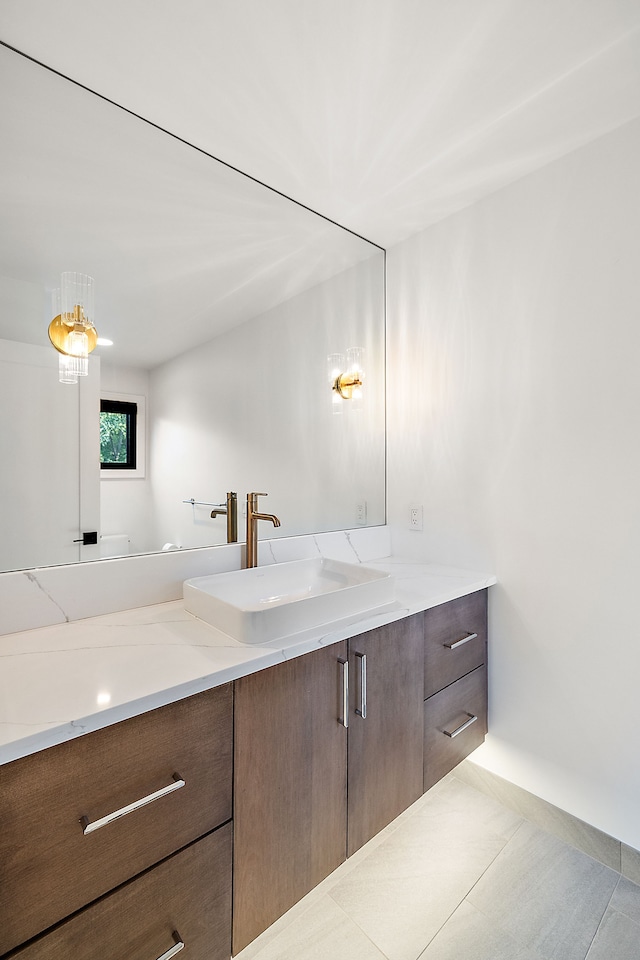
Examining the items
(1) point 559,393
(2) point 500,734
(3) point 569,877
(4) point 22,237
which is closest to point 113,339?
(4) point 22,237

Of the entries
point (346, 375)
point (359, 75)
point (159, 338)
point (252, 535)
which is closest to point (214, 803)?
point (252, 535)

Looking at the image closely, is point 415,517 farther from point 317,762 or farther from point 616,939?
point 616,939

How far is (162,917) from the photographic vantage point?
880 millimetres

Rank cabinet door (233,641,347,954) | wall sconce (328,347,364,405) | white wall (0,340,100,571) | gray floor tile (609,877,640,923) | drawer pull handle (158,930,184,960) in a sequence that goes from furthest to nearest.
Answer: wall sconce (328,347,364,405) → gray floor tile (609,877,640,923) → white wall (0,340,100,571) → cabinet door (233,641,347,954) → drawer pull handle (158,930,184,960)

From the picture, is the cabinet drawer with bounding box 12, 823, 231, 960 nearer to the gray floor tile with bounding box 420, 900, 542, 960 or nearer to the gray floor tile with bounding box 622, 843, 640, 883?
the gray floor tile with bounding box 420, 900, 542, 960

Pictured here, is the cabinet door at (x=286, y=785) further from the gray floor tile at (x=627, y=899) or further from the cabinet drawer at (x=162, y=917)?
the gray floor tile at (x=627, y=899)

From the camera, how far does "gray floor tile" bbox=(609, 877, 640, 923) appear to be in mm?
1312

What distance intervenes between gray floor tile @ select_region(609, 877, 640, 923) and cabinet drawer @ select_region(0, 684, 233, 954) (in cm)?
125

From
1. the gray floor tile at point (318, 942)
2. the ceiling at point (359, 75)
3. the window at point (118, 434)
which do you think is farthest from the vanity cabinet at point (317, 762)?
the ceiling at point (359, 75)

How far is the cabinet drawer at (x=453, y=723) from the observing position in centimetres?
150

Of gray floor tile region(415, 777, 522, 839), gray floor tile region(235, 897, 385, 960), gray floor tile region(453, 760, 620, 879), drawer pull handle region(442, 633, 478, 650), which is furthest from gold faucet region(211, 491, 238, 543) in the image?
gray floor tile region(453, 760, 620, 879)

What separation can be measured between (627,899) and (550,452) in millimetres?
1379

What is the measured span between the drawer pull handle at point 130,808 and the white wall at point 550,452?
52.3 inches

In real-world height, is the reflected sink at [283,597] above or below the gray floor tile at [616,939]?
above
